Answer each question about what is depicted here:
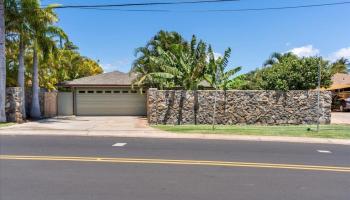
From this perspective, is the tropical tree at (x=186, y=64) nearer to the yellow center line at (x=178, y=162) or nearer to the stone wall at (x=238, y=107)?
the stone wall at (x=238, y=107)

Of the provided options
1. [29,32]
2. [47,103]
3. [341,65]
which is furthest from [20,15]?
[341,65]

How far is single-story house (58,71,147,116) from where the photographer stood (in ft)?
104

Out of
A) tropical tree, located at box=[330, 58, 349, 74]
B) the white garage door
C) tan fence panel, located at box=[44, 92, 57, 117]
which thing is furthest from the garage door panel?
tropical tree, located at box=[330, 58, 349, 74]

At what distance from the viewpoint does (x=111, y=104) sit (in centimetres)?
3219

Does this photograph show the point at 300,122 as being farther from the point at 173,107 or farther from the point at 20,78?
the point at 20,78

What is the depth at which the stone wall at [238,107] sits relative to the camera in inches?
913

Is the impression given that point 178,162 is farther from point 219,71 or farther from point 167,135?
point 219,71

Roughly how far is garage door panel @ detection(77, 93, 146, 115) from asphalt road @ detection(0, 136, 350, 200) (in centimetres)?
1849

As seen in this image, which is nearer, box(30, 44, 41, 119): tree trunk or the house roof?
box(30, 44, 41, 119): tree trunk

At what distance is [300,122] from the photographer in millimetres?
23625

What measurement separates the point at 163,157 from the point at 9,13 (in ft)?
54.1

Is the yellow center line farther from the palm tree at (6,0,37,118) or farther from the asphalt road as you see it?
the palm tree at (6,0,37,118)

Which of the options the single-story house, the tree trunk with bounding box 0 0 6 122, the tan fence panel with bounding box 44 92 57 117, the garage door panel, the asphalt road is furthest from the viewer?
the garage door panel

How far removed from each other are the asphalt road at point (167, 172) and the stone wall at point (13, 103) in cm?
1039
